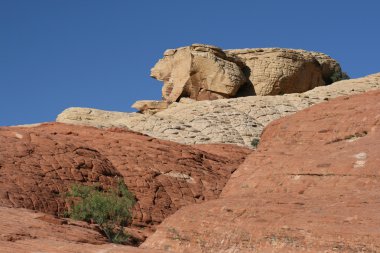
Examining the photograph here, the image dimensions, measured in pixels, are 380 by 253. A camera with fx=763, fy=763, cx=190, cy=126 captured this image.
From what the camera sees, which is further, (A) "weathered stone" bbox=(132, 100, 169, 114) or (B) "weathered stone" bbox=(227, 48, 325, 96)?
(B) "weathered stone" bbox=(227, 48, 325, 96)

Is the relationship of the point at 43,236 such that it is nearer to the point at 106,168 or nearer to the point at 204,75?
the point at 106,168

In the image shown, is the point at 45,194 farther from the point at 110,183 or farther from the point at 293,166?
the point at 293,166

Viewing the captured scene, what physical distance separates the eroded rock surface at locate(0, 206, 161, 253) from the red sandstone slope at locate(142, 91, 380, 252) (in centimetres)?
155

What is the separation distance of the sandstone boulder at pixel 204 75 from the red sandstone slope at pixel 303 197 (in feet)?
150

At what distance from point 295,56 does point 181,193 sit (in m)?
40.2

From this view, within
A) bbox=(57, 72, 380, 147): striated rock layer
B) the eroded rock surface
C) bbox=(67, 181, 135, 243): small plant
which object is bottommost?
the eroded rock surface

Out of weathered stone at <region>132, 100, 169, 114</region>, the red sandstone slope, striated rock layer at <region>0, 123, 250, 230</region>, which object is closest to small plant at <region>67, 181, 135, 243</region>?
striated rock layer at <region>0, 123, 250, 230</region>

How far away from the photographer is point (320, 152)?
19.1 metres

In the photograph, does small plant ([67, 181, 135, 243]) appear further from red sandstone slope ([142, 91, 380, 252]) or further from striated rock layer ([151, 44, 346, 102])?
striated rock layer ([151, 44, 346, 102])

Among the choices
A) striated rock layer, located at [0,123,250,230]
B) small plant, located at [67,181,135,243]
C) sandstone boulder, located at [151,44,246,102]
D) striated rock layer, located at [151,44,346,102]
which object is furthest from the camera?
striated rock layer, located at [151,44,346,102]

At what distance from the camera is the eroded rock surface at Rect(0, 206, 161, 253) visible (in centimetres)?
1566

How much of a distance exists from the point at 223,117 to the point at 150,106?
14.9 meters

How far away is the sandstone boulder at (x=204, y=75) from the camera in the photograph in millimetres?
67062

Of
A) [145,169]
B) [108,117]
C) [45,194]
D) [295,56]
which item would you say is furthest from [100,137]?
[295,56]
